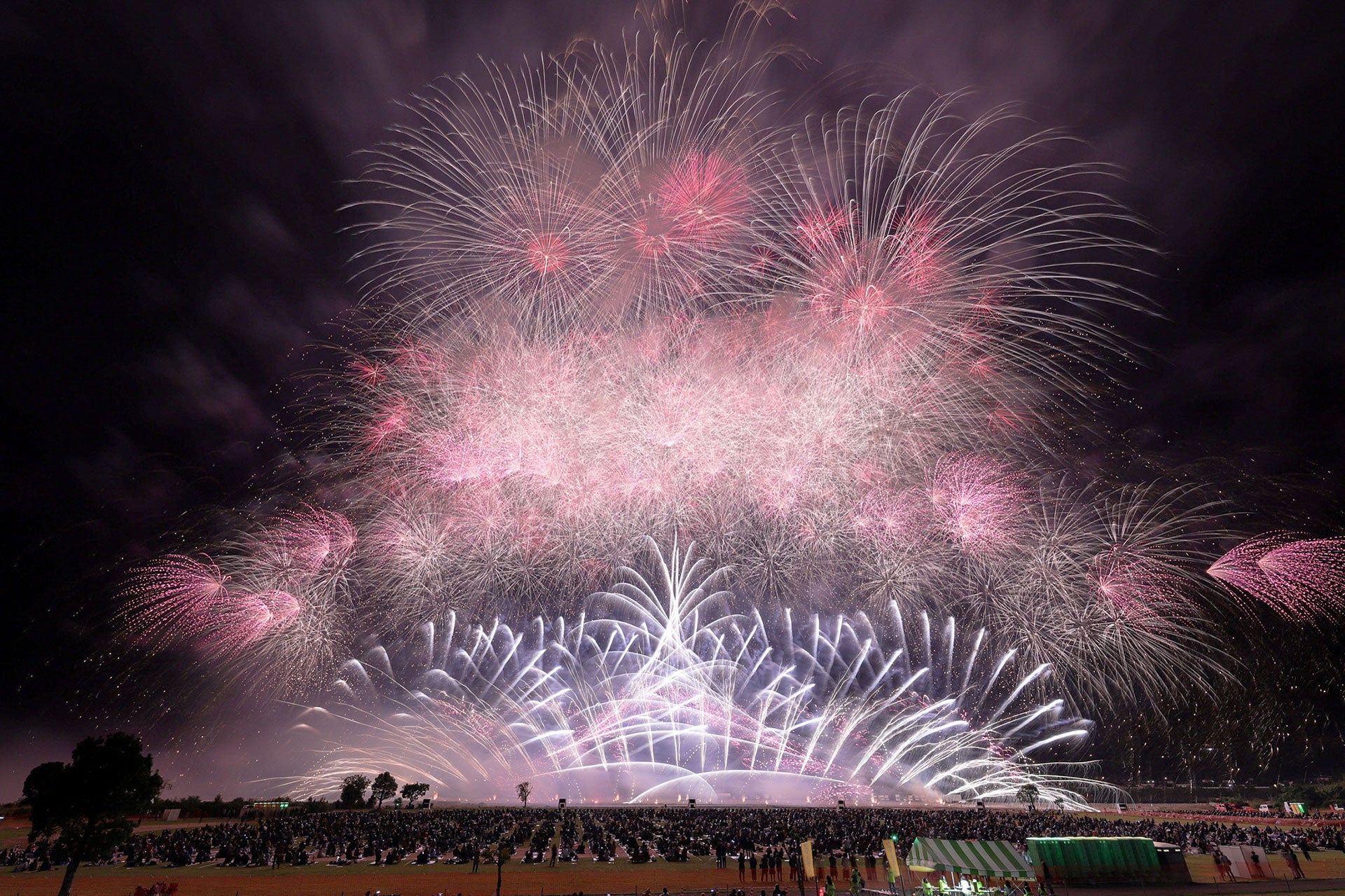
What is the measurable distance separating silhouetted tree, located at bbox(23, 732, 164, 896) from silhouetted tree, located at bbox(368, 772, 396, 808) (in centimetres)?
4369

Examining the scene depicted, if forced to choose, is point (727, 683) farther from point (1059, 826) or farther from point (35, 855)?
point (35, 855)

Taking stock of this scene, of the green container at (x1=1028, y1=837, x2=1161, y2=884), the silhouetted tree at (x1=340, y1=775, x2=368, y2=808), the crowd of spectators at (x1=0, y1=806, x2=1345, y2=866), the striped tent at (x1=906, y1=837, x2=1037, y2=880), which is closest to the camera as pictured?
the striped tent at (x1=906, y1=837, x2=1037, y2=880)

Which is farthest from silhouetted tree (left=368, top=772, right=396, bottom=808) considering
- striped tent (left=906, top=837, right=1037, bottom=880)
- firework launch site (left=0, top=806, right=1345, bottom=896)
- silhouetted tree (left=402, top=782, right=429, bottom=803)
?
striped tent (left=906, top=837, right=1037, bottom=880)

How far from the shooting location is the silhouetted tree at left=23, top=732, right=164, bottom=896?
30188 millimetres

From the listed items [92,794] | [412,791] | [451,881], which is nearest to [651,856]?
[451,881]

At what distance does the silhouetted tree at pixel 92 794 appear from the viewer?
99.0ft

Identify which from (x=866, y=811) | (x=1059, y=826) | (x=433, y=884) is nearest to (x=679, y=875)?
(x=433, y=884)

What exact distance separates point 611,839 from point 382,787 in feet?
146

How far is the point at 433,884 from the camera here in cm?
2956

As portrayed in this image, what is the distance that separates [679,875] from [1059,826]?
3157cm

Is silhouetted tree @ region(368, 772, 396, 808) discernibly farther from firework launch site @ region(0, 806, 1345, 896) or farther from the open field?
the open field

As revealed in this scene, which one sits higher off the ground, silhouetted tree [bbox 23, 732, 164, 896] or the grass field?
silhouetted tree [bbox 23, 732, 164, 896]

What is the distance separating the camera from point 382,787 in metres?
73.6

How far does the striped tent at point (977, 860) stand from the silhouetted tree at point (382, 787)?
63.8m
